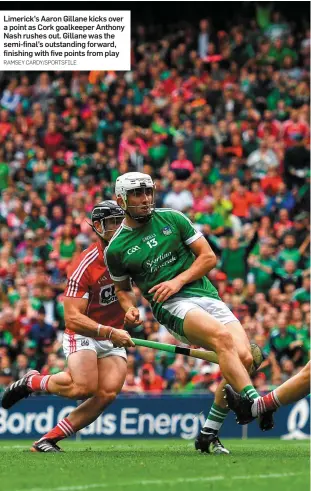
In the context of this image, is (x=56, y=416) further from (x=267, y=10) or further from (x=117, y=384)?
(x=267, y=10)

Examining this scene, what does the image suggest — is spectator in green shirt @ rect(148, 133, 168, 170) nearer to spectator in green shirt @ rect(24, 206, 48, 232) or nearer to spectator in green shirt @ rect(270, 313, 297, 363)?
spectator in green shirt @ rect(24, 206, 48, 232)

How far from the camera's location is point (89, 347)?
10.3 metres

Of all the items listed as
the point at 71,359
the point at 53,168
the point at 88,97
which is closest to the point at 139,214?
the point at 71,359

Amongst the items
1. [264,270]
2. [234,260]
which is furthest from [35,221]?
[264,270]

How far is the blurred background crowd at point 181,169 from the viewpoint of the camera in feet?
56.1

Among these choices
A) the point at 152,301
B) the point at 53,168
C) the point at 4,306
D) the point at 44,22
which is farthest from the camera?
the point at 53,168

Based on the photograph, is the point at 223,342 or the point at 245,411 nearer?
the point at 245,411

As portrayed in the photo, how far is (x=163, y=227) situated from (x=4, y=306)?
9.40 meters

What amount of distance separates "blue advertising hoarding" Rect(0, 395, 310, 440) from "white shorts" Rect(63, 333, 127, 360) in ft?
18.7

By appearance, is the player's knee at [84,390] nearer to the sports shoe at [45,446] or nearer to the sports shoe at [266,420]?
the sports shoe at [45,446]

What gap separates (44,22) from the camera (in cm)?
1183

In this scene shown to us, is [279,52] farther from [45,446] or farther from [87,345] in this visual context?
[45,446]

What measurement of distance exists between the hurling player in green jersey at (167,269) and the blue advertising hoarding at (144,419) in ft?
20.9

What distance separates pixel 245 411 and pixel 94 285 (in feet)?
7.23
